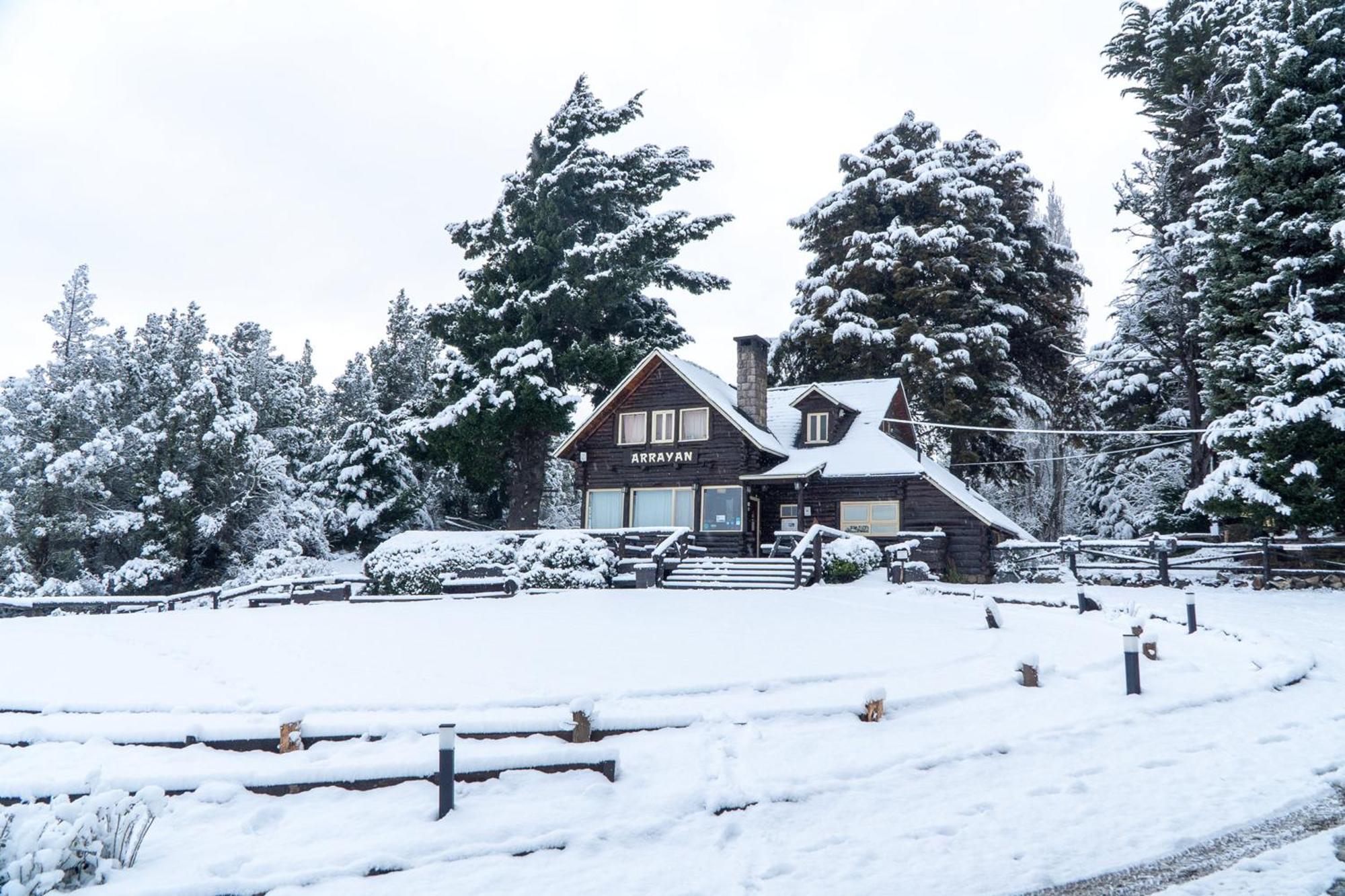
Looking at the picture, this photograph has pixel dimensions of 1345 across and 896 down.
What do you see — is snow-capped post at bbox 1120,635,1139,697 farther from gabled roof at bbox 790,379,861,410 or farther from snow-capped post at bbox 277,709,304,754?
gabled roof at bbox 790,379,861,410

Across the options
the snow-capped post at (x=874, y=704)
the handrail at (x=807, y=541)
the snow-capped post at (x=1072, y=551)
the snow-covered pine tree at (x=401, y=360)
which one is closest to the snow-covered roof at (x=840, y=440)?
the snow-capped post at (x=1072, y=551)

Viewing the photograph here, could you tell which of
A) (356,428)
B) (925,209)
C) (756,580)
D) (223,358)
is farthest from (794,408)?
(223,358)

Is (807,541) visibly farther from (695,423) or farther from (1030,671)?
(1030,671)

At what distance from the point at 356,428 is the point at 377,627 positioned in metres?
26.9

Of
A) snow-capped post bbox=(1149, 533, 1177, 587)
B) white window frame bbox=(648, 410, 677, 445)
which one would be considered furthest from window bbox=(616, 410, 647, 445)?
snow-capped post bbox=(1149, 533, 1177, 587)

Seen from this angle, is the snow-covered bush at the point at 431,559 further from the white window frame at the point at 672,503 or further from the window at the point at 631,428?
the window at the point at 631,428

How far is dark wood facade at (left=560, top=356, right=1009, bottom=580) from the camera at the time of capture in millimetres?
29438

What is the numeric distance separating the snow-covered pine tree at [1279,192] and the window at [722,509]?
1548cm

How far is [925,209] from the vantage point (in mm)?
42812

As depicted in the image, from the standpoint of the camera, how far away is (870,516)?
30.5 meters

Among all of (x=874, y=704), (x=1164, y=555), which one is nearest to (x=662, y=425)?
(x=1164, y=555)

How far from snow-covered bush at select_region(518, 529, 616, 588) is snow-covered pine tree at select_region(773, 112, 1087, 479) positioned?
2030cm

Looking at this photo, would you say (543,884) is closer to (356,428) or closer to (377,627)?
(377,627)

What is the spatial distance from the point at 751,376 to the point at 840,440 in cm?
423
